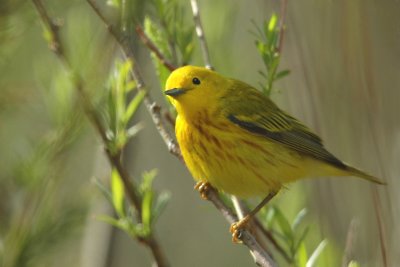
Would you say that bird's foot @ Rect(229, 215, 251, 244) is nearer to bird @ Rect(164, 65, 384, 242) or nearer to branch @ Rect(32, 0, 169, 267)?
bird @ Rect(164, 65, 384, 242)

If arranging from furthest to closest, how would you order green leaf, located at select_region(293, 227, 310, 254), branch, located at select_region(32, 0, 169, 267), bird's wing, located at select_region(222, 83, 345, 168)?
bird's wing, located at select_region(222, 83, 345, 168)
green leaf, located at select_region(293, 227, 310, 254)
branch, located at select_region(32, 0, 169, 267)

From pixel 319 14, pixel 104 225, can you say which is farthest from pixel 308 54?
pixel 104 225

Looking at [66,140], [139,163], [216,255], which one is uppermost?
[66,140]

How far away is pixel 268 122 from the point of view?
3617mm

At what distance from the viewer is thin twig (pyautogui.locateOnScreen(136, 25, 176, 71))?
263 cm

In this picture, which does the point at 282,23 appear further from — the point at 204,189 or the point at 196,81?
the point at 204,189

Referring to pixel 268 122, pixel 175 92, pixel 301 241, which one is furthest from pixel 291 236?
pixel 268 122

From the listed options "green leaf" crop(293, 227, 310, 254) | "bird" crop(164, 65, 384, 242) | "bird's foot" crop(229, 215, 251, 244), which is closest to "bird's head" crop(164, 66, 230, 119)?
"bird" crop(164, 65, 384, 242)

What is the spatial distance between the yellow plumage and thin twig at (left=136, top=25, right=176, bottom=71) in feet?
0.34

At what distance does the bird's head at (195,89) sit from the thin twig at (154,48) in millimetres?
Result: 80

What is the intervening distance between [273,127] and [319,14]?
120 cm

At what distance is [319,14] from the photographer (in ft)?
8.12

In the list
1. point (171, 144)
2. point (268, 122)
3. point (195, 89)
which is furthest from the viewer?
point (268, 122)

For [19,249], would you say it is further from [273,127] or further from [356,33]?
[273,127]
